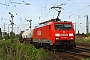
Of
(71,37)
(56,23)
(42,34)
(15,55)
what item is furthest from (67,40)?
(15,55)

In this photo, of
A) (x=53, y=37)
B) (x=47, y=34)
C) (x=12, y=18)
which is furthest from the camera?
(x=12, y=18)

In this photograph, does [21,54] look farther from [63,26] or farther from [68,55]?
[63,26]

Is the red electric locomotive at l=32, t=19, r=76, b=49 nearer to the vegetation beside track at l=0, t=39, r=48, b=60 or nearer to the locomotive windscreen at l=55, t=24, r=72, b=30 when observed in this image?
the locomotive windscreen at l=55, t=24, r=72, b=30

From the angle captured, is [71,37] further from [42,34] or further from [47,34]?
[42,34]

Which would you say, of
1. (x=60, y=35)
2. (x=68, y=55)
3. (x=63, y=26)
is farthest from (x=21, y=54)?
(x=63, y=26)

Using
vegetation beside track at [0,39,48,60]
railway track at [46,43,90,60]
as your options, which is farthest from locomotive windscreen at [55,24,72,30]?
vegetation beside track at [0,39,48,60]

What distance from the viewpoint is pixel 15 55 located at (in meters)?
11.6

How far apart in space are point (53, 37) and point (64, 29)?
142 centimetres

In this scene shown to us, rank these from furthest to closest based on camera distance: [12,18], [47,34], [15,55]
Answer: [12,18] < [47,34] < [15,55]

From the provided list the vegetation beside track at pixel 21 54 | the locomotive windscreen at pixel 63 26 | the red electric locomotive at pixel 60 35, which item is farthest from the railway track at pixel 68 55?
the locomotive windscreen at pixel 63 26

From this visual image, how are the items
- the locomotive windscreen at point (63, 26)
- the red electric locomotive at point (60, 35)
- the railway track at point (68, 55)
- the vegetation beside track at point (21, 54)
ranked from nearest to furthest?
the vegetation beside track at point (21, 54) < the railway track at point (68, 55) < the red electric locomotive at point (60, 35) < the locomotive windscreen at point (63, 26)

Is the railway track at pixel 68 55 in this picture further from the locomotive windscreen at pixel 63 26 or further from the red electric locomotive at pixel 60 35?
the locomotive windscreen at pixel 63 26

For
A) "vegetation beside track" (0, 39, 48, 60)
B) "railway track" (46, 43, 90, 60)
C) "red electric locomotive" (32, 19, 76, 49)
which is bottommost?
"railway track" (46, 43, 90, 60)

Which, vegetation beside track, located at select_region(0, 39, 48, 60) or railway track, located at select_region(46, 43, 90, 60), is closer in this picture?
vegetation beside track, located at select_region(0, 39, 48, 60)
